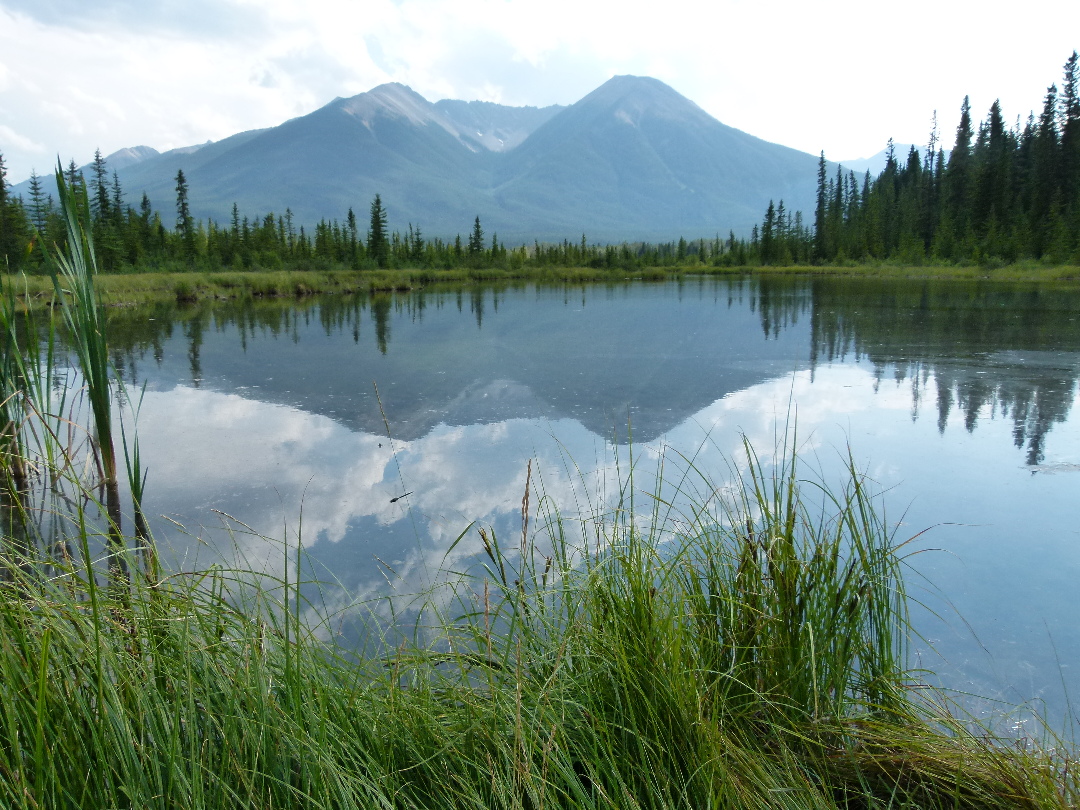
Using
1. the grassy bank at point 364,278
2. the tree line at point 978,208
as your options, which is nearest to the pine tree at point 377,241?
the grassy bank at point 364,278

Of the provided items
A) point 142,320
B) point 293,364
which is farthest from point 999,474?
point 142,320

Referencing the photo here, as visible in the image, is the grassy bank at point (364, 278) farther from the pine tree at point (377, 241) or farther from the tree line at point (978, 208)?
the pine tree at point (377, 241)

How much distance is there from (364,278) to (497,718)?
92.2 feet

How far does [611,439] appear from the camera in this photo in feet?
16.7

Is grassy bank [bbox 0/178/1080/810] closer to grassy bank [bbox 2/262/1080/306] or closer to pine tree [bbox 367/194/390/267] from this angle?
grassy bank [bbox 2/262/1080/306]

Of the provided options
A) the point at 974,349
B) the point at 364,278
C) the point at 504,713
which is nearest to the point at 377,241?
the point at 364,278

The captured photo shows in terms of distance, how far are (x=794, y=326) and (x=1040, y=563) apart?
1018cm

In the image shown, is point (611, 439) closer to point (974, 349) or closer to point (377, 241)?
point (974, 349)

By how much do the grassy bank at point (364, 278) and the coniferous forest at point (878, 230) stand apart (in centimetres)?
170

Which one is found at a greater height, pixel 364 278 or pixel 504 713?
pixel 364 278

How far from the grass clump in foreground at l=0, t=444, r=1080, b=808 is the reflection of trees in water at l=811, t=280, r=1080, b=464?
3.72m

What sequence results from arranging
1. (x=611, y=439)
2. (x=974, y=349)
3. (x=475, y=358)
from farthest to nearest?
1. (x=475, y=358)
2. (x=974, y=349)
3. (x=611, y=439)

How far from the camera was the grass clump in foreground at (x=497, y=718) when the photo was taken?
1.23 m

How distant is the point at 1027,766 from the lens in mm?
1418
